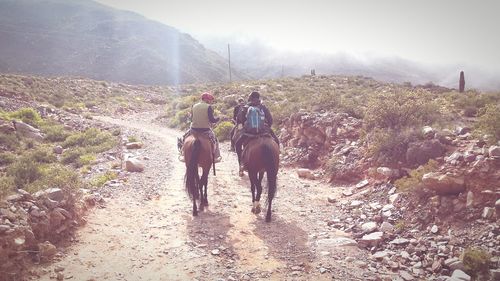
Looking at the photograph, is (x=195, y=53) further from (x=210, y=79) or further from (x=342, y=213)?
(x=342, y=213)

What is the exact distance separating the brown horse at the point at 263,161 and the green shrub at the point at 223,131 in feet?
32.8

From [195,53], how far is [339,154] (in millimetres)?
104590

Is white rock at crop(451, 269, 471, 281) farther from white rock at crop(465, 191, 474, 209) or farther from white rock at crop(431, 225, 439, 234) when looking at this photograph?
white rock at crop(465, 191, 474, 209)

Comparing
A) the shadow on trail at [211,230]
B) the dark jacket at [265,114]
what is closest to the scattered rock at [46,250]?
the shadow on trail at [211,230]

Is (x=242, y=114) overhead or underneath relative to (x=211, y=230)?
overhead

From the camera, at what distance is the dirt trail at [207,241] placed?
17.6ft

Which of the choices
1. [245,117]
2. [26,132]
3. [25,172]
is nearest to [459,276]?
[245,117]

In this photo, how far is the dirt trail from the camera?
5367mm

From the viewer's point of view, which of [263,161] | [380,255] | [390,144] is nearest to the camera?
[380,255]

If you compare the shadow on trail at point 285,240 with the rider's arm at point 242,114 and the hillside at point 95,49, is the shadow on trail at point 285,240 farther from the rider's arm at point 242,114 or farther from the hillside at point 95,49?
the hillside at point 95,49

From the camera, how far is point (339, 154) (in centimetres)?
1148

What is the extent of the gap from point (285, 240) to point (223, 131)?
39.5 feet

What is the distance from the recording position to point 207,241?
647 cm

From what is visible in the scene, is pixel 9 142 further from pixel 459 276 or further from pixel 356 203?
pixel 459 276
